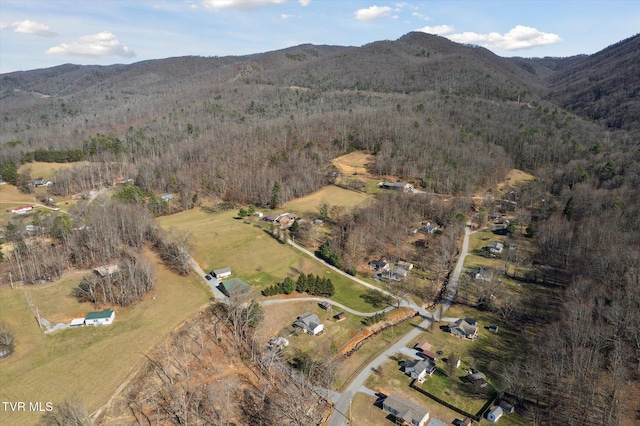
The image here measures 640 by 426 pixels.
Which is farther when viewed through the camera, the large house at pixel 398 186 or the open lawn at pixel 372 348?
the large house at pixel 398 186

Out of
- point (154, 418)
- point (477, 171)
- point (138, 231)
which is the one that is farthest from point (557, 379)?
point (477, 171)

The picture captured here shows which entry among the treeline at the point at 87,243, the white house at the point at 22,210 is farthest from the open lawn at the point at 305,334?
the white house at the point at 22,210

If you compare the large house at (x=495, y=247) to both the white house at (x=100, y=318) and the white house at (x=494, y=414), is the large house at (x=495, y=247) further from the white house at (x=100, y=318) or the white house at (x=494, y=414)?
the white house at (x=100, y=318)

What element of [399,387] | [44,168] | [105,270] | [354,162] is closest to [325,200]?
[354,162]

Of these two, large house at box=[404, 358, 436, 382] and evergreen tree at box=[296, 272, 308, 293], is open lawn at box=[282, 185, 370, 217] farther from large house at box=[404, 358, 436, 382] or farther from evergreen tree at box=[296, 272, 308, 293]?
large house at box=[404, 358, 436, 382]

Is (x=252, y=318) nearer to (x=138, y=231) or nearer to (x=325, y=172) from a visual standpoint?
(x=138, y=231)

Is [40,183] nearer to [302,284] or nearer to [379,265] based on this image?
[302,284]

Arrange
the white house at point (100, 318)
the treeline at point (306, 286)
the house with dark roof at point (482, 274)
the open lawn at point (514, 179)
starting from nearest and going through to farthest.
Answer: the white house at point (100, 318) → the treeline at point (306, 286) → the house with dark roof at point (482, 274) → the open lawn at point (514, 179)
